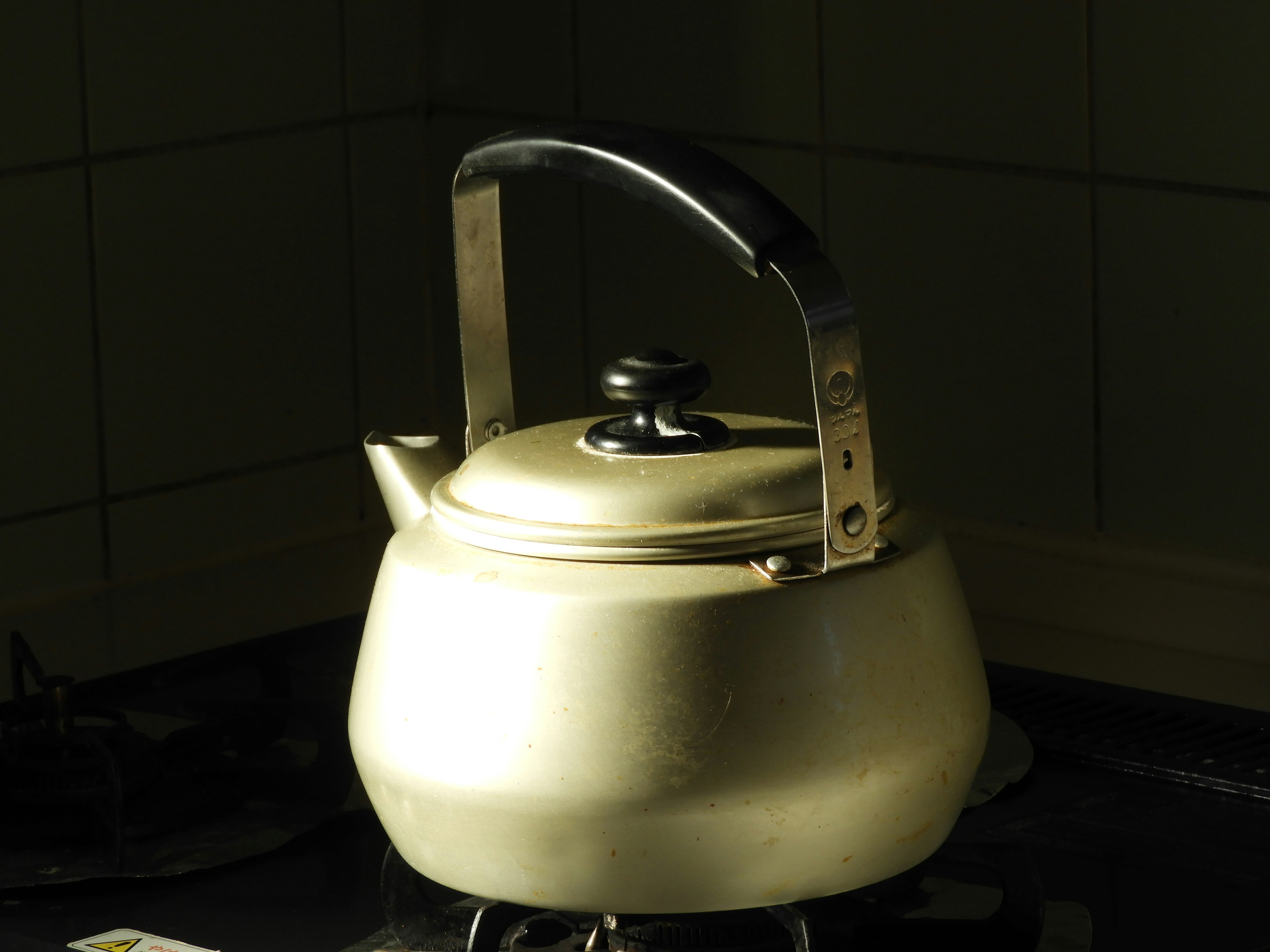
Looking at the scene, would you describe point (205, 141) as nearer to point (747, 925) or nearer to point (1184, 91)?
point (1184, 91)

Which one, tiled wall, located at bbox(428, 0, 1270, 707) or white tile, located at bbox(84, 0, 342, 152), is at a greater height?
white tile, located at bbox(84, 0, 342, 152)

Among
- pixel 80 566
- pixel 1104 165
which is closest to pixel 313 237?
pixel 80 566

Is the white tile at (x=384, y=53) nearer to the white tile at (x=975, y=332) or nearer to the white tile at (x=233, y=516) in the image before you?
the white tile at (x=233, y=516)

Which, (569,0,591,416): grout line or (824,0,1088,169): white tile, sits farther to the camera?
(569,0,591,416): grout line

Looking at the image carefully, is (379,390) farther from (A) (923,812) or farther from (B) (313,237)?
(A) (923,812)

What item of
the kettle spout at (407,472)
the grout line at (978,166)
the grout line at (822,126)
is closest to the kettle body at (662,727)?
the kettle spout at (407,472)

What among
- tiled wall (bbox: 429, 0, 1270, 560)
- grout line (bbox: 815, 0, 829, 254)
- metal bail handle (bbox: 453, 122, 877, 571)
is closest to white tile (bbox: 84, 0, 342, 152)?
tiled wall (bbox: 429, 0, 1270, 560)

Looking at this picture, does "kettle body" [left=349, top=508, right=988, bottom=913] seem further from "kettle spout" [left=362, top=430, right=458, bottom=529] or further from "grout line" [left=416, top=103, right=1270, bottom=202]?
"grout line" [left=416, top=103, right=1270, bottom=202]

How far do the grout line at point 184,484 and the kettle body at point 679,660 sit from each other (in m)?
0.62

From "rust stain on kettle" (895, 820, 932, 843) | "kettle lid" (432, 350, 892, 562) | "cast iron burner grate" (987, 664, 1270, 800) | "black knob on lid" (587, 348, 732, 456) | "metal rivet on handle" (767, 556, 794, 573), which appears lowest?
"cast iron burner grate" (987, 664, 1270, 800)

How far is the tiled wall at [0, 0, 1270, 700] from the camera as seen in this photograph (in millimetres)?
991

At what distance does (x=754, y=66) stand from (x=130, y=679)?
52cm

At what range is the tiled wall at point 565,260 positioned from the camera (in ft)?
3.25

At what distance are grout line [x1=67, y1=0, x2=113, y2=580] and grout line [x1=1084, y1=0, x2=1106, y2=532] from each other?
0.59 metres
